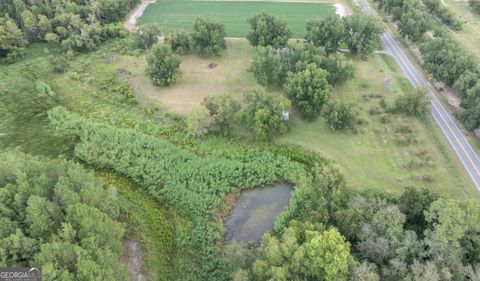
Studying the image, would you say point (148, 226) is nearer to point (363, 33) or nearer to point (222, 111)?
point (222, 111)

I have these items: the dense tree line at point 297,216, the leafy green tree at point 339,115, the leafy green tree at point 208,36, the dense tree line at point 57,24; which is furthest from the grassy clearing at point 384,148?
the dense tree line at point 57,24

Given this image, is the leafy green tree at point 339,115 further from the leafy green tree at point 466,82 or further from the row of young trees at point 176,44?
the row of young trees at point 176,44

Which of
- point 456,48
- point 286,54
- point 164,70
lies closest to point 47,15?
point 164,70

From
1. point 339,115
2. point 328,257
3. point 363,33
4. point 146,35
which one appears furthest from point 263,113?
point 146,35

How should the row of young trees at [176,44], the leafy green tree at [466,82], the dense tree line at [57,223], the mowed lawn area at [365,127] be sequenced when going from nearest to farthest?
the dense tree line at [57,223], the mowed lawn area at [365,127], the leafy green tree at [466,82], the row of young trees at [176,44]

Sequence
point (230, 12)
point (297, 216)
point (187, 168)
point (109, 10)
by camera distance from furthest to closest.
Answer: point (230, 12)
point (109, 10)
point (187, 168)
point (297, 216)

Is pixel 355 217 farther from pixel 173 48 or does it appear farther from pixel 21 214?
pixel 173 48
